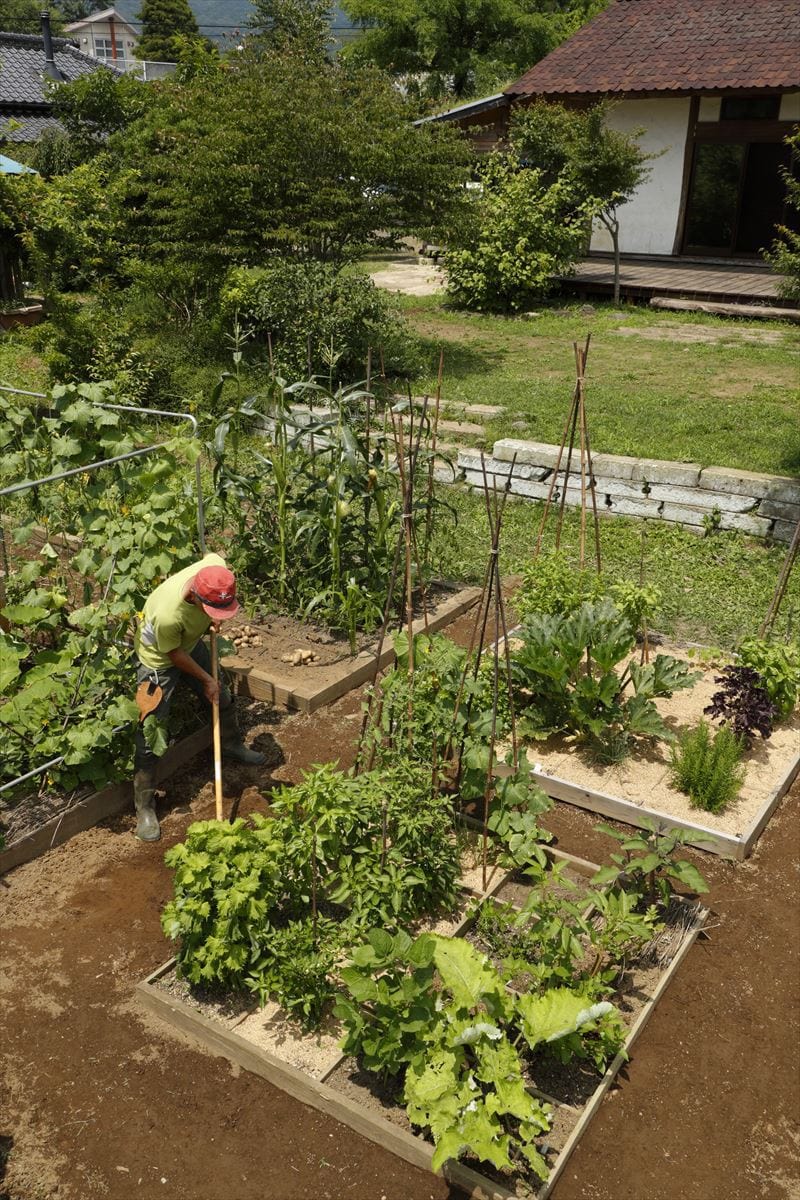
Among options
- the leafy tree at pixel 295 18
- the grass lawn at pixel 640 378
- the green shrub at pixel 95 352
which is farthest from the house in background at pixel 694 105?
the leafy tree at pixel 295 18

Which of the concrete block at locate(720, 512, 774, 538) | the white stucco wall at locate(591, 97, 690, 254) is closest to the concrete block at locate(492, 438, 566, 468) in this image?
the concrete block at locate(720, 512, 774, 538)

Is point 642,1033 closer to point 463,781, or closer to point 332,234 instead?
point 463,781

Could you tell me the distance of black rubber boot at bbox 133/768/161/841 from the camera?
462 centimetres

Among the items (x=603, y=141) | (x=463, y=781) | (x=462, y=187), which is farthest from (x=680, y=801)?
(x=603, y=141)

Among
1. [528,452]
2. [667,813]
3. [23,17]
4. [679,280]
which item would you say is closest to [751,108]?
[679,280]

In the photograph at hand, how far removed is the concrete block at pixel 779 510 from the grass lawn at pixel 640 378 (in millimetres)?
1123

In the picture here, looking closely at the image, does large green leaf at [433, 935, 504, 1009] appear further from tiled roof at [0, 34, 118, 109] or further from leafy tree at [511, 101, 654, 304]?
tiled roof at [0, 34, 118, 109]

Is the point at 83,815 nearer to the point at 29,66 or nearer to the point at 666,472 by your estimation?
the point at 666,472

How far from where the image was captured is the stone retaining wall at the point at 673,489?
750 centimetres

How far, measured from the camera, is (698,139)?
1775 cm

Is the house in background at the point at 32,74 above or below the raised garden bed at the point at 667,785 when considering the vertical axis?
above

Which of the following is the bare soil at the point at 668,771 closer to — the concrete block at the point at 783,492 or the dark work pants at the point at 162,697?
the dark work pants at the point at 162,697

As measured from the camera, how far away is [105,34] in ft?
250

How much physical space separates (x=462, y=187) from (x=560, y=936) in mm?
10491
